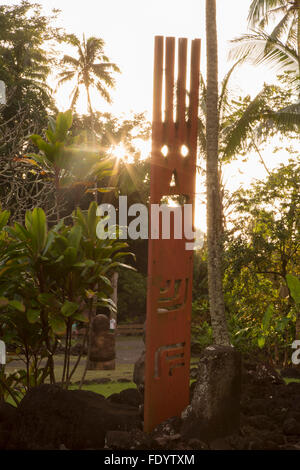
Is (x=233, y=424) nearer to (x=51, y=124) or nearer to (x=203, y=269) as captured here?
(x=51, y=124)

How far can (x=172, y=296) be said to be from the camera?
5.12 meters

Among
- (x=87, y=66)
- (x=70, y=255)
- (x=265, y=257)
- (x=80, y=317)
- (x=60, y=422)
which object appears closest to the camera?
(x=60, y=422)

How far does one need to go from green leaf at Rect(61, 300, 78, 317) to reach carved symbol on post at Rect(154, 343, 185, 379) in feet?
2.84

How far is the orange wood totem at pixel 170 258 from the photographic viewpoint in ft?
16.0

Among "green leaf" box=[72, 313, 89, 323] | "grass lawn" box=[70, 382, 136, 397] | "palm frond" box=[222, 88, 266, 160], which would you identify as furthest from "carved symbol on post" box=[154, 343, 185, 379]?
"palm frond" box=[222, 88, 266, 160]

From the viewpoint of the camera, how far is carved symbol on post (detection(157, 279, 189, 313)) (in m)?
5.02

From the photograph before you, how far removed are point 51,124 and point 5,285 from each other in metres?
1.90

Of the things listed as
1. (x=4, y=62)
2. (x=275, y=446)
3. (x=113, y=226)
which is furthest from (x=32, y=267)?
(x=4, y=62)

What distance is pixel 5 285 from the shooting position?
5.04m

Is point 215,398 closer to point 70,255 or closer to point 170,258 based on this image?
point 170,258

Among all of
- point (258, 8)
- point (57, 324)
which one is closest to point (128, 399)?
point (57, 324)

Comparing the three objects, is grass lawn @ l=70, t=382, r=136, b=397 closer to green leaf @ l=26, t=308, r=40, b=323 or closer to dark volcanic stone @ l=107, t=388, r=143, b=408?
dark volcanic stone @ l=107, t=388, r=143, b=408

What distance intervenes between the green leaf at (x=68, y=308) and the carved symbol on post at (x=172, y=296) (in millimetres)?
779

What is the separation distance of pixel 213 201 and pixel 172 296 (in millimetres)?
4212
